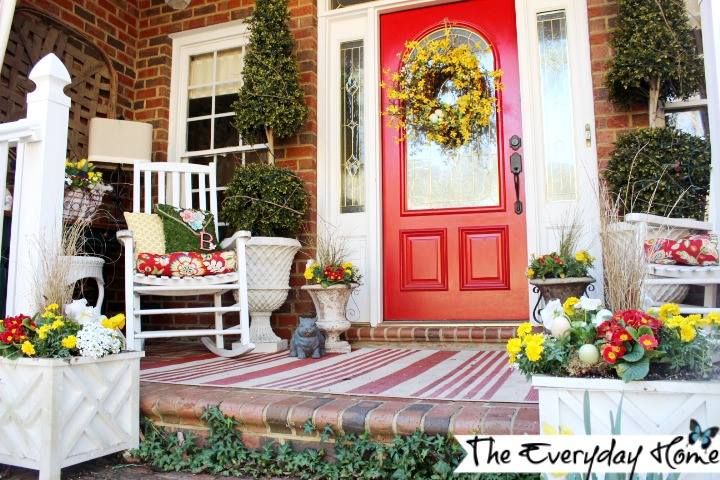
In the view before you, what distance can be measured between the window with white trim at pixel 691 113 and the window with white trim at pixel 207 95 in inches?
107

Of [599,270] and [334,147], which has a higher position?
[334,147]

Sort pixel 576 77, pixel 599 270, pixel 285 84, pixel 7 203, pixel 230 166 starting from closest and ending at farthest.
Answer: pixel 7 203 → pixel 599 270 → pixel 576 77 → pixel 285 84 → pixel 230 166

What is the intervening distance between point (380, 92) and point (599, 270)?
1732mm

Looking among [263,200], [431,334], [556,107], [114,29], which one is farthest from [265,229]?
[114,29]

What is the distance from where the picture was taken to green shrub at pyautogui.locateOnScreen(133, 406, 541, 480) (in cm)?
152

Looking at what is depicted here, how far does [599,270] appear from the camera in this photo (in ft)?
10.2

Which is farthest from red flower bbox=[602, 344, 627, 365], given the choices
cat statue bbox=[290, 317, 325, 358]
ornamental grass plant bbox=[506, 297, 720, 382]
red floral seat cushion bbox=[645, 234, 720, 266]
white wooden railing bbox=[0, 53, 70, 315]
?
cat statue bbox=[290, 317, 325, 358]

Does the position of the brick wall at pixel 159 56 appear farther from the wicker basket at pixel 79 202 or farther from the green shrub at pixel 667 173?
the green shrub at pixel 667 173

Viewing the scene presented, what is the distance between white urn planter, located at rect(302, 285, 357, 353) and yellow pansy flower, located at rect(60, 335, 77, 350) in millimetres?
1600

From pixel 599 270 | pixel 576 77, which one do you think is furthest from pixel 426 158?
pixel 599 270

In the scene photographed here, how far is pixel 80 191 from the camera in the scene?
10.3ft

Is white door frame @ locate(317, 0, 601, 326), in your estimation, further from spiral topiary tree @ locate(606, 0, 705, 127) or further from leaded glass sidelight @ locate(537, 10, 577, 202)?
spiral topiary tree @ locate(606, 0, 705, 127)

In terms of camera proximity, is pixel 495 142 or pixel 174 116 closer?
pixel 495 142

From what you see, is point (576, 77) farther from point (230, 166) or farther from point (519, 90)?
point (230, 166)
